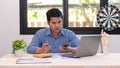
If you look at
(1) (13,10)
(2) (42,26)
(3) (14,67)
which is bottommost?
(3) (14,67)

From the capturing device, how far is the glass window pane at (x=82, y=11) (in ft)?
13.1

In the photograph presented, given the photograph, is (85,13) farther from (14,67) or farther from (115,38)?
(14,67)

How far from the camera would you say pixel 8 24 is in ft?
12.7

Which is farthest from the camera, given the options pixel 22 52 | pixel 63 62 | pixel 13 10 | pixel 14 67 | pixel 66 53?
pixel 13 10

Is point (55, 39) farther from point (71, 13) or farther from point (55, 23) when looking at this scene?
Result: point (71, 13)

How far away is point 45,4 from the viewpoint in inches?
157

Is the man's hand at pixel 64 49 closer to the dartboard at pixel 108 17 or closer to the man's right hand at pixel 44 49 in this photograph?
the man's right hand at pixel 44 49

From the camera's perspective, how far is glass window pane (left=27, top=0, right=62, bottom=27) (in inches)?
157

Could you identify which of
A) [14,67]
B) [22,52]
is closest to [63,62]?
[14,67]

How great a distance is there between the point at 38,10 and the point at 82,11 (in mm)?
732

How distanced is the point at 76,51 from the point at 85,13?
6.29 feet

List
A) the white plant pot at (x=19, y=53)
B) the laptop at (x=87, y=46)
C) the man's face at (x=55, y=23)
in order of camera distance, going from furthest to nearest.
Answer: the man's face at (x=55, y=23) < the white plant pot at (x=19, y=53) < the laptop at (x=87, y=46)

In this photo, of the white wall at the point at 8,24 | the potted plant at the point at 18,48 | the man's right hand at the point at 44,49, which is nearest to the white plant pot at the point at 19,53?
the potted plant at the point at 18,48

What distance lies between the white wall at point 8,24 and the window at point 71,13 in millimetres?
188
